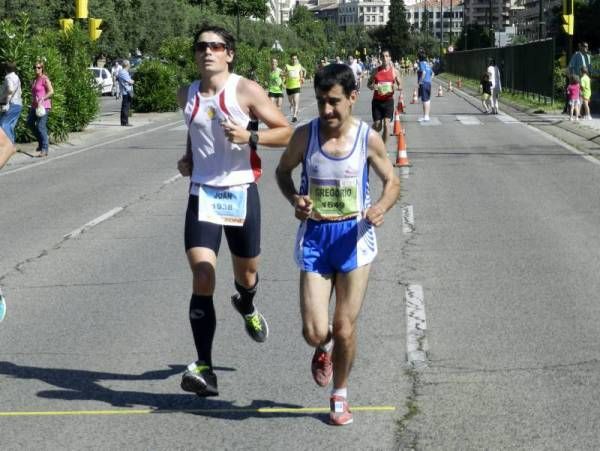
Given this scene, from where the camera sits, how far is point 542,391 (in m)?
6.65

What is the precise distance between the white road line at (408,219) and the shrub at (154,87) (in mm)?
26735

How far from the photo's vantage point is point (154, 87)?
138 ft

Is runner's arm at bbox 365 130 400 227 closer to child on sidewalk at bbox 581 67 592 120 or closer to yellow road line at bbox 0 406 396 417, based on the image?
yellow road line at bbox 0 406 396 417

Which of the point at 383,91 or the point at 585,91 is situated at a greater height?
the point at 383,91

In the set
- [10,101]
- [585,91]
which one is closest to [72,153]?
[10,101]

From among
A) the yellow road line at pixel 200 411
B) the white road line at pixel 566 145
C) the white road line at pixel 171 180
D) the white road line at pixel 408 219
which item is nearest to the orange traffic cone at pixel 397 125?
the white road line at pixel 566 145

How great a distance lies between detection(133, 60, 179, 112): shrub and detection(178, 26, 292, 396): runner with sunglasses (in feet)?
114

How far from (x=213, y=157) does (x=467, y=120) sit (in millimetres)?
29993

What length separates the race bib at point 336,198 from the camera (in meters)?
6.01

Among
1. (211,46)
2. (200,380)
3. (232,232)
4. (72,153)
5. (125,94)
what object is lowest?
(72,153)

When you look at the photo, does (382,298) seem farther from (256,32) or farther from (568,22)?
(256,32)

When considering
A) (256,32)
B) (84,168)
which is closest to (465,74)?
(256,32)

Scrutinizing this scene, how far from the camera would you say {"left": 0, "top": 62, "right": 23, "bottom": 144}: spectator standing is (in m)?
23.2

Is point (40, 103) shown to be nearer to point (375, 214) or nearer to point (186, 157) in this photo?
point (186, 157)
